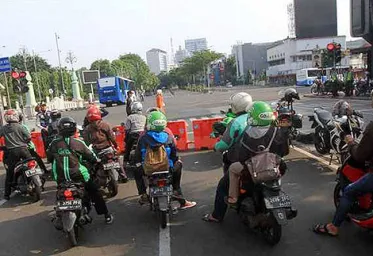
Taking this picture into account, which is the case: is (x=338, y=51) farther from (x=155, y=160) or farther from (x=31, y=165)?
(x=155, y=160)

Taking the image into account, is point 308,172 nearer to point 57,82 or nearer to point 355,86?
point 355,86

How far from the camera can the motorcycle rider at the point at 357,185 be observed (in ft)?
12.7

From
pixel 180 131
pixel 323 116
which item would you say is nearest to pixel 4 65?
pixel 180 131

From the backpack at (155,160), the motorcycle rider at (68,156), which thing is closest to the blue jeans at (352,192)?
the backpack at (155,160)

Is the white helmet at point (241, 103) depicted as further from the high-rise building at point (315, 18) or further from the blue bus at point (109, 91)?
the high-rise building at point (315, 18)

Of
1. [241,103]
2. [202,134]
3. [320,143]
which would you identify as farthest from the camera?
[202,134]

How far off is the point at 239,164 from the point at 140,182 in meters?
1.64

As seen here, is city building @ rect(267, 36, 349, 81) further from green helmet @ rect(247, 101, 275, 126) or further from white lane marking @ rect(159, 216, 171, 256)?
white lane marking @ rect(159, 216, 171, 256)

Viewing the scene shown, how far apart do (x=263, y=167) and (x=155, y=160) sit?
1503 millimetres

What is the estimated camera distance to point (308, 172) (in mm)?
A: 7172

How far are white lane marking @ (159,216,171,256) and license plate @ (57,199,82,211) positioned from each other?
1.01m

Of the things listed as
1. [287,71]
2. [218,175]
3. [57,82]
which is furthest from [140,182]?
[287,71]

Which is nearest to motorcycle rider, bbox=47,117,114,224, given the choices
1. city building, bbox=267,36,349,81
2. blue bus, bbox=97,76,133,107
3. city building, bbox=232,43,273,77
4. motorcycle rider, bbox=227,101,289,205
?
motorcycle rider, bbox=227,101,289,205

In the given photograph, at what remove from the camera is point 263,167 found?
163 inches
